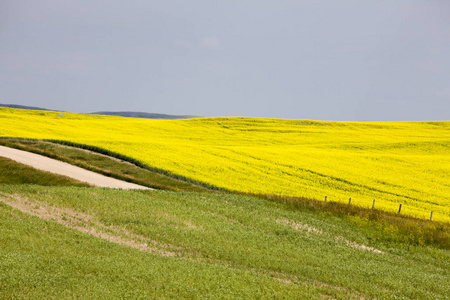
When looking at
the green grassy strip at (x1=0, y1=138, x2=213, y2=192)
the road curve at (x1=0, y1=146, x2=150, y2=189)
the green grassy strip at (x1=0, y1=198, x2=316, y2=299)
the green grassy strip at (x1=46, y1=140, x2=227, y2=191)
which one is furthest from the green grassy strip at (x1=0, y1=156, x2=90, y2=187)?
the green grassy strip at (x1=0, y1=198, x2=316, y2=299)

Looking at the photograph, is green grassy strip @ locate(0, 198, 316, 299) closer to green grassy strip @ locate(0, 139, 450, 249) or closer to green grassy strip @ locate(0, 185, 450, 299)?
green grassy strip @ locate(0, 185, 450, 299)

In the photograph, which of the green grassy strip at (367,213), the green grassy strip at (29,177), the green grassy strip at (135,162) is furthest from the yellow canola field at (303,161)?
the green grassy strip at (29,177)

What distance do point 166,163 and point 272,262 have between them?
27.4 m

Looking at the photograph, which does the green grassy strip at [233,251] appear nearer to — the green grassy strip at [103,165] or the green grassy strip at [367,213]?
the green grassy strip at [367,213]

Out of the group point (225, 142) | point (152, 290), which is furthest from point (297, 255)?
point (225, 142)

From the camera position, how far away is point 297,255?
18.6 m

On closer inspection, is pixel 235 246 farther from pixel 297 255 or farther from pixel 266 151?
pixel 266 151

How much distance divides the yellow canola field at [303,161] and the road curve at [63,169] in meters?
6.10

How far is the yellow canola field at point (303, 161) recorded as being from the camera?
38.8m

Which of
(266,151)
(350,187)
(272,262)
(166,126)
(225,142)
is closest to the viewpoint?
(272,262)

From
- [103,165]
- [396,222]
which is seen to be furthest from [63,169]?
[396,222]

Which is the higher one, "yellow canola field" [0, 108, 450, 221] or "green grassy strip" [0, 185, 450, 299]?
"yellow canola field" [0, 108, 450, 221]

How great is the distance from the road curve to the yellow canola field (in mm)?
6103

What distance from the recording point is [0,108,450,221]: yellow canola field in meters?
38.8
